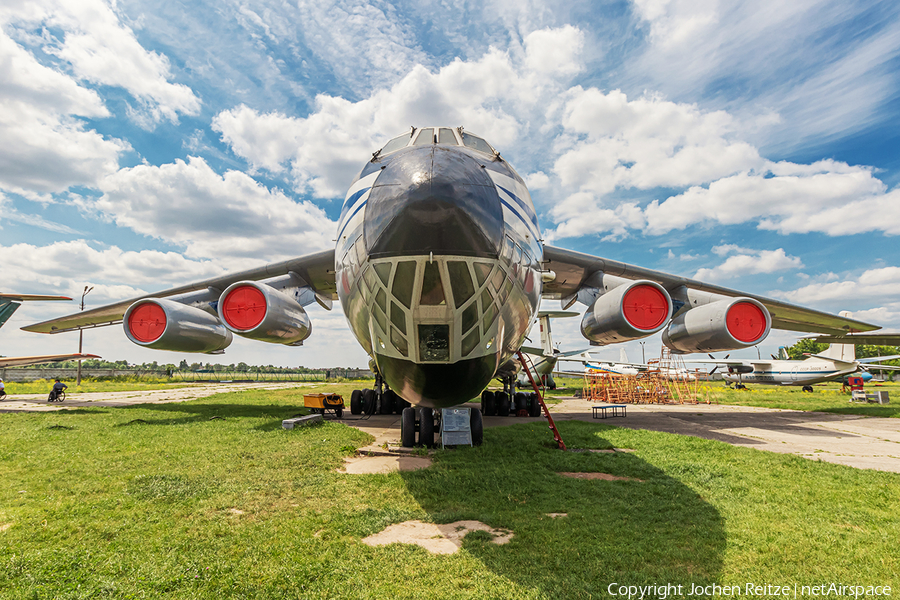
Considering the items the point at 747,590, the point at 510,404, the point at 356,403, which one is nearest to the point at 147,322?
the point at 356,403

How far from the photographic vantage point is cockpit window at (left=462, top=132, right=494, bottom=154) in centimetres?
454

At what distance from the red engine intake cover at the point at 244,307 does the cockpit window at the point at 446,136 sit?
407cm

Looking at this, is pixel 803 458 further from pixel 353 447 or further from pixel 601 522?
pixel 353 447

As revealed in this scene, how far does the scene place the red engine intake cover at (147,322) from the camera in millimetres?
9594

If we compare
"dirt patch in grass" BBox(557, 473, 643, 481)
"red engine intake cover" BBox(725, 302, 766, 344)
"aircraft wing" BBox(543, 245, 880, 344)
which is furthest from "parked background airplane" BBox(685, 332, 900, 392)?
"dirt patch in grass" BBox(557, 473, 643, 481)

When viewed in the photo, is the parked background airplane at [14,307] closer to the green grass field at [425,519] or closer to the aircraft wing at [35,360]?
the aircraft wing at [35,360]

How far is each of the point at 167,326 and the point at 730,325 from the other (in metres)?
11.0

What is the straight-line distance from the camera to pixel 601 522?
416 cm

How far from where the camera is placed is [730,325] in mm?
7785

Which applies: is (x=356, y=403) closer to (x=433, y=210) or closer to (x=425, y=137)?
(x=425, y=137)

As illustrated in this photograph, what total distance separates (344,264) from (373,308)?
495 millimetres

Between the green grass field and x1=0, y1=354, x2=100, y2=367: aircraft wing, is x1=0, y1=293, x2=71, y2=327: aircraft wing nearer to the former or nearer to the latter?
x1=0, y1=354, x2=100, y2=367: aircraft wing

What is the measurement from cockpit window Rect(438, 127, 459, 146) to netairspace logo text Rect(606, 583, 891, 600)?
156 inches

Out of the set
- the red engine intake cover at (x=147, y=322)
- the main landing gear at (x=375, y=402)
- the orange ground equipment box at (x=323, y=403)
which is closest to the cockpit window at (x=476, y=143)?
the red engine intake cover at (x=147, y=322)
